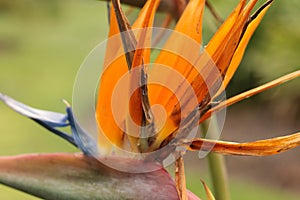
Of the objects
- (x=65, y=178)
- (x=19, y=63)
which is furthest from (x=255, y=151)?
(x=19, y=63)

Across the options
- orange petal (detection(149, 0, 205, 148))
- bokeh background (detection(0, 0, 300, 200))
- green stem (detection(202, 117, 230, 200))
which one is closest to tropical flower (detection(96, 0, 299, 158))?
orange petal (detection(149, 0, 205, 148))

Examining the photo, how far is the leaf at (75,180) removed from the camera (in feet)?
2.05

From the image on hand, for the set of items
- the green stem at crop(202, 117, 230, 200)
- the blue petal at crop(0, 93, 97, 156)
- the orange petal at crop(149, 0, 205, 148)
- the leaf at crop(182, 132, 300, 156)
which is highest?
the orange petal at crop(149, 0, 205, 148)

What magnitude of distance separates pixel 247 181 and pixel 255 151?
2.77 metres

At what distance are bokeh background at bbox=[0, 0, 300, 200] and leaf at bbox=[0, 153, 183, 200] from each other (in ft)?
5.71

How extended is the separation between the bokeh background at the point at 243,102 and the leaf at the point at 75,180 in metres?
1.74

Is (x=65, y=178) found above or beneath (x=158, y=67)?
beneath

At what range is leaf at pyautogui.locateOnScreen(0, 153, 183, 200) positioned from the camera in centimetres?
62

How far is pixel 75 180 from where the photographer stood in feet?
2.08

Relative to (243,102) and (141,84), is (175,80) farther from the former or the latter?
(243,102)

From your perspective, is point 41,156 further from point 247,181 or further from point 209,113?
point 247,181

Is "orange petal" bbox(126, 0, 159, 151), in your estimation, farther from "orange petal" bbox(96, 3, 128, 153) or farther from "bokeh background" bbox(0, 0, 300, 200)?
"bokeh background" bbox(0, 0, 300, 200)

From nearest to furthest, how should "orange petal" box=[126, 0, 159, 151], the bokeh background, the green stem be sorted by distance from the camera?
"orange petal" box=[126, 0, 159, 151]
the green stem
the bokeh background

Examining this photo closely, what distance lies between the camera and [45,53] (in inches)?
214
